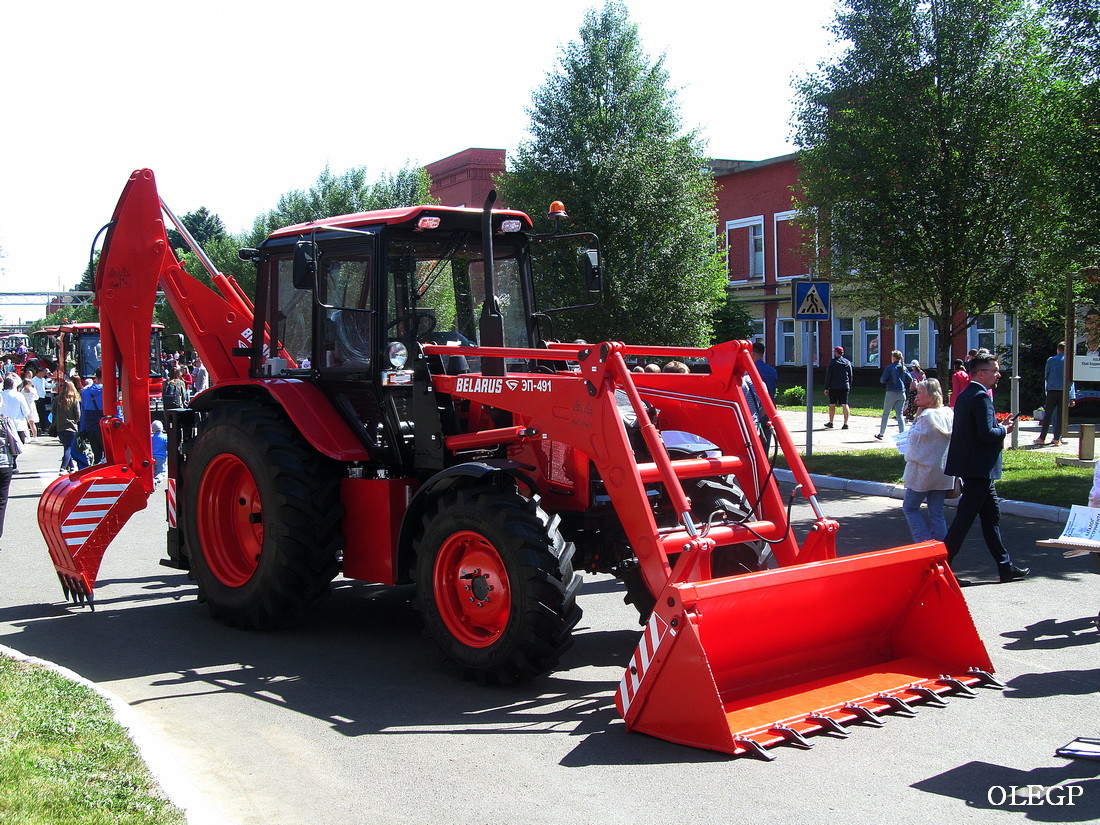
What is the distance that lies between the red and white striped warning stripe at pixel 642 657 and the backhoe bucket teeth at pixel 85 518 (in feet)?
16.0

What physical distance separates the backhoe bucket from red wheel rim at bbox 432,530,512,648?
1.03 meters

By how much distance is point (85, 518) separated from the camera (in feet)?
26.5

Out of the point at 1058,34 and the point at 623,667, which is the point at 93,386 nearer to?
the point at 623,667

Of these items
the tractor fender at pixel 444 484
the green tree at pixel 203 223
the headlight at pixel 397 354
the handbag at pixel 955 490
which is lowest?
the handbag at pixel 955 490

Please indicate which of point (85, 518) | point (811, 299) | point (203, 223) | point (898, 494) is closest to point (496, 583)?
point (85, 518)

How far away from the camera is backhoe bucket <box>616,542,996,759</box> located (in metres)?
4.93

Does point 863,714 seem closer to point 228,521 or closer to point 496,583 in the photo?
point 496,583

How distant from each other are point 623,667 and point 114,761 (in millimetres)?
3091

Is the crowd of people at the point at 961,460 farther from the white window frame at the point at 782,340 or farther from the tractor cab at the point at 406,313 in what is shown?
the white window frame at the point at 782,340

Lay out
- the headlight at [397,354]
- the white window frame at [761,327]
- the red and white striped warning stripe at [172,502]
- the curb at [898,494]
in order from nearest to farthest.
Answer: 1. the headlight at [397,354]
2. the red and white striped warning stripe at [172,502]
3. the curb at [898,494]
4. the white window frame at [761,327]

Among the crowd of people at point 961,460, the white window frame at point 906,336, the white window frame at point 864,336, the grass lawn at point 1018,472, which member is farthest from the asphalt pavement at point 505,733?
the white window frame at point 864,336

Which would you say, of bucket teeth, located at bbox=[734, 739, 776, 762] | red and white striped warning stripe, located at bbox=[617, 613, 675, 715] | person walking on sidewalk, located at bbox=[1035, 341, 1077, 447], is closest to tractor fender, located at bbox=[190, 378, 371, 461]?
red and white striped warning stripe, located at bbox=[617, 613, 675, 715]

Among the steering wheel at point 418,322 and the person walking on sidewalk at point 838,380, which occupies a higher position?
the steering wheel at point 418,322

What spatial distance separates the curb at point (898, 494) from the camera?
11648mm
